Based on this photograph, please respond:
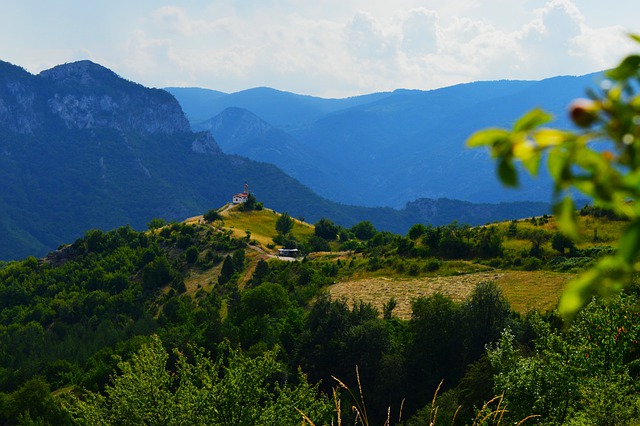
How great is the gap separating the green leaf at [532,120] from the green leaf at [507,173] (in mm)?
97

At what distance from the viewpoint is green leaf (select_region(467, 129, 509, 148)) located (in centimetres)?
164

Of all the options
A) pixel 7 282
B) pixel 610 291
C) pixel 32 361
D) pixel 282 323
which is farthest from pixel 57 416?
pixel 7 282

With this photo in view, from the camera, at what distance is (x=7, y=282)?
322 feet

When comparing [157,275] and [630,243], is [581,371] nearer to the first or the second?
[630,243]

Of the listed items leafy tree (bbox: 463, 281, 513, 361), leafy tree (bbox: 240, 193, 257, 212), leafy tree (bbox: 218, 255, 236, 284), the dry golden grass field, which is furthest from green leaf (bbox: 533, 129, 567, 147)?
leafy tree (bbox: 240, 193, 257, 212)

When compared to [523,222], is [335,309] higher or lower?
lower

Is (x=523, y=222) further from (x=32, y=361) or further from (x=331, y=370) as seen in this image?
(x=32, y=361)

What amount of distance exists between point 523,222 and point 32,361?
57.2 metres

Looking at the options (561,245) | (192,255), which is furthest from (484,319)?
(192,255)

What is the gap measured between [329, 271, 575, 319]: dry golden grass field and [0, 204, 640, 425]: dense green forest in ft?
8.67

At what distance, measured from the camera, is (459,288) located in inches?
2041

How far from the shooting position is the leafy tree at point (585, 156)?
160 centimetres

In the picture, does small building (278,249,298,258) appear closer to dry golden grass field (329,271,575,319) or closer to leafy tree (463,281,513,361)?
dry golden grass field (329,271,575,319)

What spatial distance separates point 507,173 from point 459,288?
5206cm
